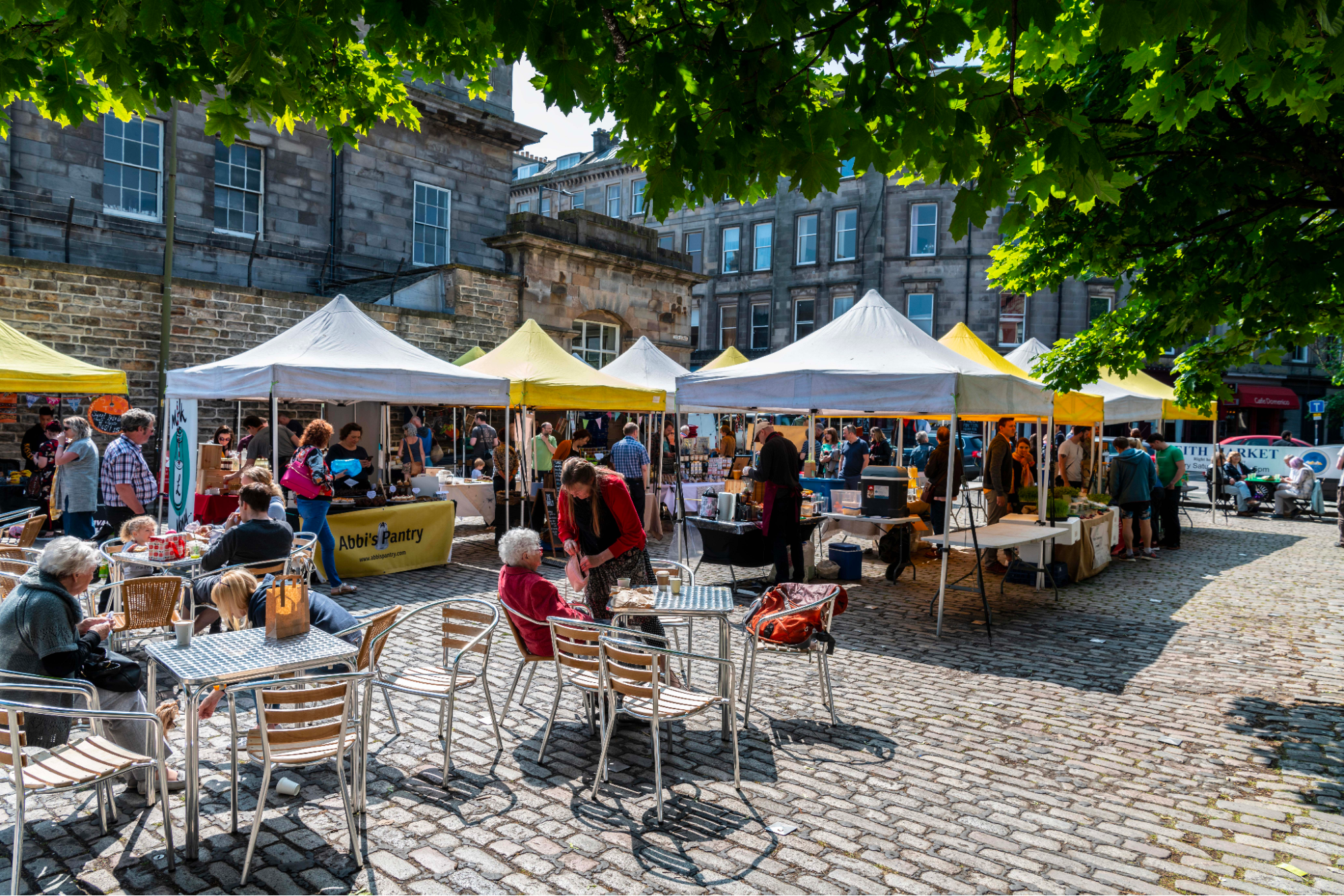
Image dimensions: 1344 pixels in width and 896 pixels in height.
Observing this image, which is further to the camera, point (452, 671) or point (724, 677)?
point (724, 677)

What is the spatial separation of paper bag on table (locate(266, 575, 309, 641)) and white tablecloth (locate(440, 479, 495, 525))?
32.1ft

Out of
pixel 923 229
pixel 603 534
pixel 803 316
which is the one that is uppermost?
pixel 923 229

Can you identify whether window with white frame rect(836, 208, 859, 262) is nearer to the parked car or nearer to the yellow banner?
the parked car

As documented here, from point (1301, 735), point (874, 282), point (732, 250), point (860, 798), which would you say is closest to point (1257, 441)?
point (874, 282)

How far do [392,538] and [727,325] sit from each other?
31.2m

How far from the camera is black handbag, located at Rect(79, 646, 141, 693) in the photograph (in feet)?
12.8

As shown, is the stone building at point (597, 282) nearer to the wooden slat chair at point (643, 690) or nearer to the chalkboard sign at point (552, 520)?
the chalkboard sign at point (552, 520)

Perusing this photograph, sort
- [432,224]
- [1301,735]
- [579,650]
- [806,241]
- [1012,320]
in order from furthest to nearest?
[806,241], [1012,320], [432,224], [1301,735], [579,650]

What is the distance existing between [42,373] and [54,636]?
22.6 feet

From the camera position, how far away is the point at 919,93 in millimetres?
3477

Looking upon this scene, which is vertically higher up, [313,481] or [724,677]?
[313,481]

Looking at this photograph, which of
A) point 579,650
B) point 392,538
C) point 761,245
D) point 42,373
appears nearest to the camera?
point 579,650

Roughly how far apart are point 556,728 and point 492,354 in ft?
28.3

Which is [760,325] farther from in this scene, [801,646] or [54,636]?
[54,636]
